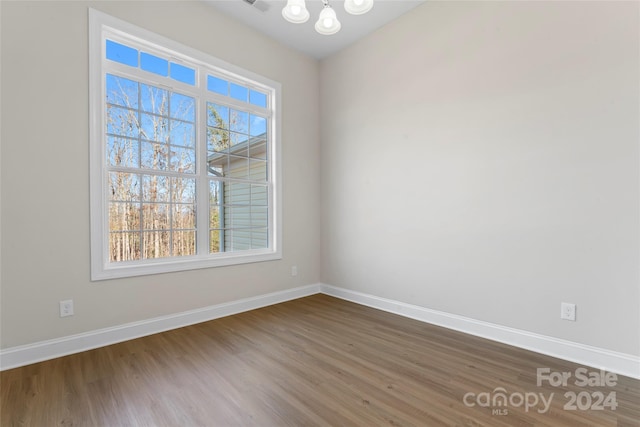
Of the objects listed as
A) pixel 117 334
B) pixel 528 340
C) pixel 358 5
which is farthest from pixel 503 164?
pixel 117 334

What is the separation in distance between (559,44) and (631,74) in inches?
20.6

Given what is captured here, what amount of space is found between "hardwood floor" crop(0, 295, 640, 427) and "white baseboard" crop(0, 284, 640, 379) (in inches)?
3.3

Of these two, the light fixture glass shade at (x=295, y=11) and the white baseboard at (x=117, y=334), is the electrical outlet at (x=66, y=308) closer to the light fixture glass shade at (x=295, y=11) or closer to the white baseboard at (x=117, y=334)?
the white baseboard at (x=117, y=334)

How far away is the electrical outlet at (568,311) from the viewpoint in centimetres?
223

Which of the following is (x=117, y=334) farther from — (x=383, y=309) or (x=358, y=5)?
(x=358, y=5)

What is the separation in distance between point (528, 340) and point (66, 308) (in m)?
3.72

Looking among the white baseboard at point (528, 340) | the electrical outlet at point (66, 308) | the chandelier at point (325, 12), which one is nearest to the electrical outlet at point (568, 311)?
the white baseboard at point (528, 340)

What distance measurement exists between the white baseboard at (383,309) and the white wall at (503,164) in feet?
0.25

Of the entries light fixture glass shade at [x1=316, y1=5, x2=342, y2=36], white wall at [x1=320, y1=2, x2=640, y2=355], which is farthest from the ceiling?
light fixture glass shade at [x1=316, y1=5, x2=342, y2=36]

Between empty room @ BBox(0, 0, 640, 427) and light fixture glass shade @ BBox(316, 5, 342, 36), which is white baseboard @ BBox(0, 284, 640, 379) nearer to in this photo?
empty room @ BBox(0, 0, 640, 427)

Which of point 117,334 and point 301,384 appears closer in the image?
point 301,384

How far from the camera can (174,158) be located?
3.03m

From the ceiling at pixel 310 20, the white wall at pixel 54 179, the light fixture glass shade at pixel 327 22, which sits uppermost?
the ceiling at pixel 310 20

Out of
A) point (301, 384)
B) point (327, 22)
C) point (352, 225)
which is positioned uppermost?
point (327, 22)
